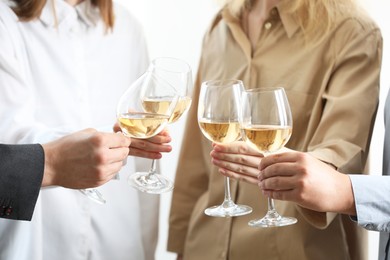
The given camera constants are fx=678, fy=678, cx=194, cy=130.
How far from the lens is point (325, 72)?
6.96ft

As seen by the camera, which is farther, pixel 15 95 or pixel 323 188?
pixel 15 95

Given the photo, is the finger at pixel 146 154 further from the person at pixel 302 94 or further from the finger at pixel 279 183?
the finger at pixel 279 183

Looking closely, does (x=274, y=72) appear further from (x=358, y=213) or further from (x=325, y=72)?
(x=358, y=213)

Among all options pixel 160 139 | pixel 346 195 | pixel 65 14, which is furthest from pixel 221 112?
pixel 65 14

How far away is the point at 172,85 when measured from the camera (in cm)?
182

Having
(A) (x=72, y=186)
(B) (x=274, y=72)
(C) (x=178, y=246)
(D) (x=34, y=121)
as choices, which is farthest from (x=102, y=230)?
(B) (x=274, y=72)

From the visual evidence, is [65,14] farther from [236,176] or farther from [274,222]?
[274,222]

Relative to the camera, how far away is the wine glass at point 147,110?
5.59ft

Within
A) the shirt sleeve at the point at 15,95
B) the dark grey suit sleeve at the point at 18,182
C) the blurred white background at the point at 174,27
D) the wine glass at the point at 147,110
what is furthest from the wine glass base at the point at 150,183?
the blurred white background at the point at 174,27

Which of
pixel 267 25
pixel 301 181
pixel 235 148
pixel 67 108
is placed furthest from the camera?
pixel 67 108

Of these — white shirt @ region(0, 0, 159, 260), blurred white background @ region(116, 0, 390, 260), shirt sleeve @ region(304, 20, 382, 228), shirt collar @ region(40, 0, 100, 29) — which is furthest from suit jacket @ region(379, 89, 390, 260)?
blurred white background @ region(116, 0, 390, 260)

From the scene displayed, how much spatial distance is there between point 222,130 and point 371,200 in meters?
0.41

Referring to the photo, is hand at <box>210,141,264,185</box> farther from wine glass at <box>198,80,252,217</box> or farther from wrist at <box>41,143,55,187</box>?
wrist at <box>41,143,55,187</box>

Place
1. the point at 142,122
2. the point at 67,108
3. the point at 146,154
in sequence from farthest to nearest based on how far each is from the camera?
the point at 67,108 → the point at 146,154 → the point at 142,122
